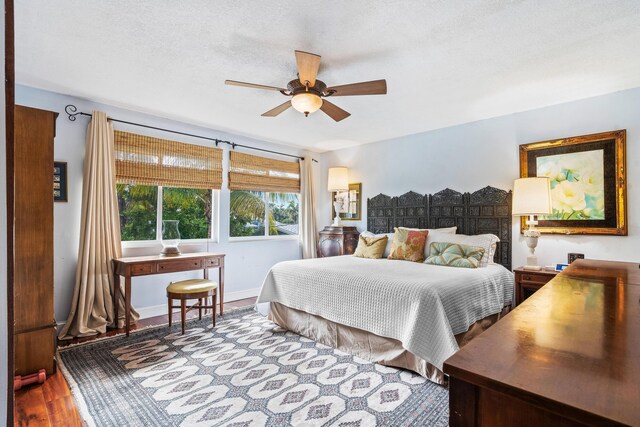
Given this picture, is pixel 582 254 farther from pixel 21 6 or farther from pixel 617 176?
pixel 21 6

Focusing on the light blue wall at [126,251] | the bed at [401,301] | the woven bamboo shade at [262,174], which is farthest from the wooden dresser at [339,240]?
the bed at [401,301]

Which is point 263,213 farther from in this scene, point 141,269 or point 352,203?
point 141,269

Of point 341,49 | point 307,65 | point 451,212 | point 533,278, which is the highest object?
point 341,49

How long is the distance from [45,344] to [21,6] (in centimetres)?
225

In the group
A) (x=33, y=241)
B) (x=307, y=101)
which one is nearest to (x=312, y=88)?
(x=307, y=101)

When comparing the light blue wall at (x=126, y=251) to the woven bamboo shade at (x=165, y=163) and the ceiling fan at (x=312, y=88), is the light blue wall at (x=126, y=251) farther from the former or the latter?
the ceiling fan at (x=312, y=88)

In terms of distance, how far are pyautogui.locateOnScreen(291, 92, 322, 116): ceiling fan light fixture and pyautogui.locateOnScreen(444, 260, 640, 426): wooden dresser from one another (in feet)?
6.74

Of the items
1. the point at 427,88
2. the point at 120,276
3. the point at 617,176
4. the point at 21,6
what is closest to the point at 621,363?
the point at 427,88

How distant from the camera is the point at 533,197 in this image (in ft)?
10.5

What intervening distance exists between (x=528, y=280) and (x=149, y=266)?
3845 mm

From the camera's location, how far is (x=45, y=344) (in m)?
2.33

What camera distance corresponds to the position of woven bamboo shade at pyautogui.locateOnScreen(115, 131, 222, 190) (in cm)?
364

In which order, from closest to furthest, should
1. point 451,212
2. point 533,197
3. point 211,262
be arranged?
point 533,197
point 211,262
point 451,212

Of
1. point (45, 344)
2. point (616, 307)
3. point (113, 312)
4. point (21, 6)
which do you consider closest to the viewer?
point (616, 307)
